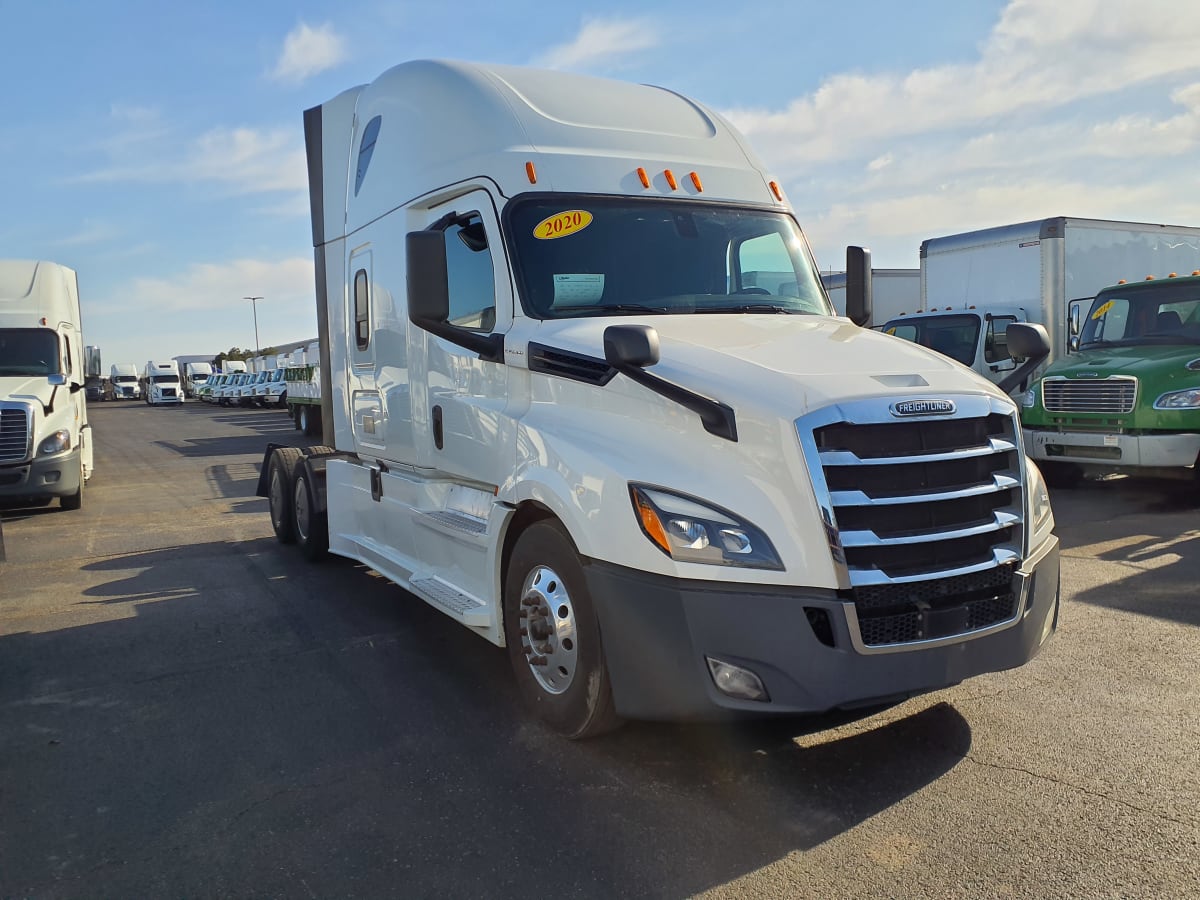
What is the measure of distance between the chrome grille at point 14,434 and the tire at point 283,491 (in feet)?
14.4

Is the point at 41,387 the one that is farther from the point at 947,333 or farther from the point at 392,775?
the point at 947,333

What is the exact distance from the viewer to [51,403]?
41.8 feet

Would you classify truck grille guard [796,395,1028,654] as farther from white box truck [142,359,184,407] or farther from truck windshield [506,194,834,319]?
white box truck [142,359,184,407]

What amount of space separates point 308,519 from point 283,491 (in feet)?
2.78

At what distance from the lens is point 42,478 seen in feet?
40.3

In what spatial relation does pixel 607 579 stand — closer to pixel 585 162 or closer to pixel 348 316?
pixel 585 162

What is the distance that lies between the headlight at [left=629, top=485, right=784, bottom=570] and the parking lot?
981 mm

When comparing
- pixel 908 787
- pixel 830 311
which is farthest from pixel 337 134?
pixel 908 787

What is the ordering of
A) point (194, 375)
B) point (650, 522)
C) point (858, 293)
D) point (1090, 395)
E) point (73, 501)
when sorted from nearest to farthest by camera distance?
point (650, 522) → point (858, 293) → point (1090, 395) → point (73, 501) → point (194, 375)

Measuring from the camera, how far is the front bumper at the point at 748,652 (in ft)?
11.7

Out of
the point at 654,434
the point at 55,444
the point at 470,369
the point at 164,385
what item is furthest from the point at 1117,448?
the point at 164,385

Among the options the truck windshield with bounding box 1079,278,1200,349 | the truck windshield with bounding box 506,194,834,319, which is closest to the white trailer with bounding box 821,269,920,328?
the truck windshield with bounding box 1079,278,1200,349

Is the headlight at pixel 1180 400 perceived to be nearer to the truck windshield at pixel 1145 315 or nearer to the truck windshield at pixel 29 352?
the truck windshield at pixel 1145 315

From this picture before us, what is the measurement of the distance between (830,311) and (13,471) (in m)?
10.8
